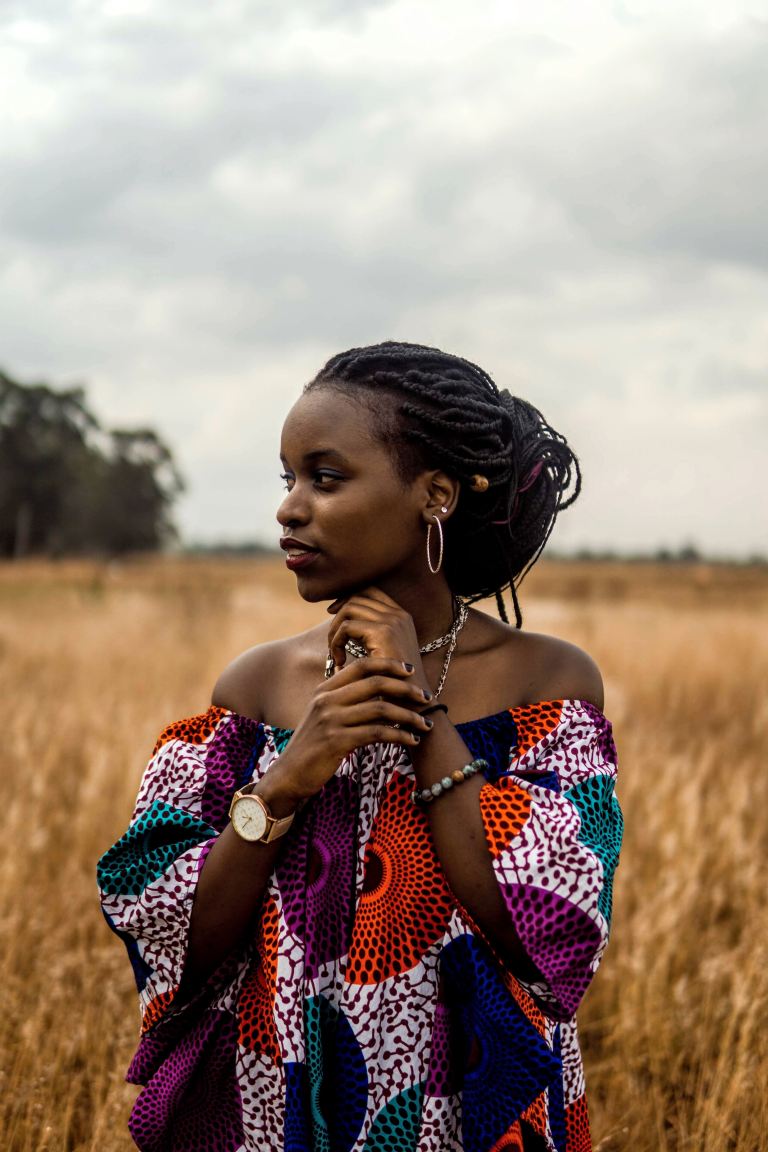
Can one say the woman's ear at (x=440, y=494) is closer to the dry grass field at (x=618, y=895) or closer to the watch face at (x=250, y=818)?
the watch face at (x=250, y=818)

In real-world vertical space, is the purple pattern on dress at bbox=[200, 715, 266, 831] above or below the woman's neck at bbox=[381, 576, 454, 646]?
below

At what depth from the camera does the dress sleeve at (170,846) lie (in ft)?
5.67

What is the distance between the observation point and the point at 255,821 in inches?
64.3

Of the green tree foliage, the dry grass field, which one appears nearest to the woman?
the dry grass field

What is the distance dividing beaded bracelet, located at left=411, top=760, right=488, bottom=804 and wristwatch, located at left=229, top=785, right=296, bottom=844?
220 millimetres

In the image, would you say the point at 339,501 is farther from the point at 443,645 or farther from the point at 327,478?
the point at 443,645

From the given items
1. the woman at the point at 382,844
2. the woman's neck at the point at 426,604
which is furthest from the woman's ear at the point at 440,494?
the woman's neck at the point at 426,604

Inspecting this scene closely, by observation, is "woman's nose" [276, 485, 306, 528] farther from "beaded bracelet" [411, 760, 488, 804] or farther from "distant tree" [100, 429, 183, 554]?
"distant tree" [100, 429, 183, 554]

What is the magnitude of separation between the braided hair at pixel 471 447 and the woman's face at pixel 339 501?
0.05 m

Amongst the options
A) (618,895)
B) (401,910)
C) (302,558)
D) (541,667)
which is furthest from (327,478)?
(618,895)

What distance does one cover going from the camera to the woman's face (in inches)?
66.8

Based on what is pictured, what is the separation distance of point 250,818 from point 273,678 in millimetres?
358

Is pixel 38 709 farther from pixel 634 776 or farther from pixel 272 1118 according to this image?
pixel 272 1118

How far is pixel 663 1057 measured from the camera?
10.1ft
